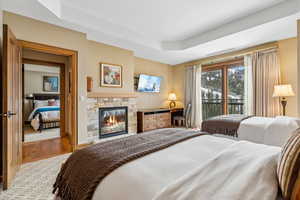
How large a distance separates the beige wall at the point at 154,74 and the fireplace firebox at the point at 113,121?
1.00 meters

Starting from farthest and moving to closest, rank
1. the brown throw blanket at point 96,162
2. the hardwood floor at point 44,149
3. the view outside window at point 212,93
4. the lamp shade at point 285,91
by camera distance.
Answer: the view outside window at point 212,93 < the lamp shade at point 285,91 < the hardwood floor at point 44,149 < the brown throw blanket at point 96,162

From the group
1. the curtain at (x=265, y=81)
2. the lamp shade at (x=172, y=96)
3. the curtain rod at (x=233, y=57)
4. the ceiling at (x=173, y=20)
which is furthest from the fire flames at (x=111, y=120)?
the curtain at (x=265, y=81)

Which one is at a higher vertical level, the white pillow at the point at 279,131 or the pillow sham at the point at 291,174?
the pillow sham at the point at 291,174

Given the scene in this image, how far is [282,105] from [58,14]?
4.99 meters

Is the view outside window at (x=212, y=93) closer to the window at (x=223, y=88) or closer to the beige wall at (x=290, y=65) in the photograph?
the window at (x=223, y=88)

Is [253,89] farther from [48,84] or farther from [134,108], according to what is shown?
[48,84]

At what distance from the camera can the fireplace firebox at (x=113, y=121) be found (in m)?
3.95

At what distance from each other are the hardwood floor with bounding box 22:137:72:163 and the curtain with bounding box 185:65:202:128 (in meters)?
3.95

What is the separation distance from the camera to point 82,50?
11.1 ft

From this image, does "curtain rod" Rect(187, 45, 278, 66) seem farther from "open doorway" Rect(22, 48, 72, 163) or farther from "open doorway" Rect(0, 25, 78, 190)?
"open doorway" Rect(22, 48, 72, 163)

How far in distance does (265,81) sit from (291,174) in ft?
13.1

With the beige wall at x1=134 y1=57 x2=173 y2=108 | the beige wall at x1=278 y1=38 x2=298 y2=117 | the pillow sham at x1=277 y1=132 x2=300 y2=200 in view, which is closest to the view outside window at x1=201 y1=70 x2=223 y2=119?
the beige wall at x1=134 y1=57 x2=173 y2=108

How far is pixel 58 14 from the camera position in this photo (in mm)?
2598

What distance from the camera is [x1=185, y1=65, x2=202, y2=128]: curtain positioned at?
536 cm
